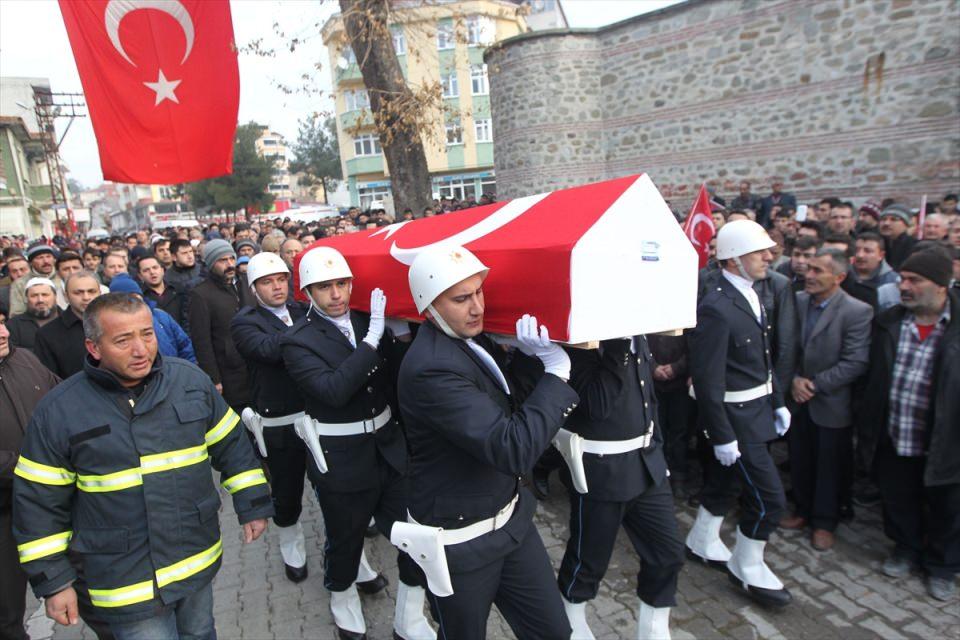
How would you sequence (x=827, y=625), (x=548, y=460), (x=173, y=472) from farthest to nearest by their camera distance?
(x=548, y=460)
(x=827, y=625)
(x=173, y=472)

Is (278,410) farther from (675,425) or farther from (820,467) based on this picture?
(820,467)

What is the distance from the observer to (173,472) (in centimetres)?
227

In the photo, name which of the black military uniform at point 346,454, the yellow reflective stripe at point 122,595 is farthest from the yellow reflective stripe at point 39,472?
the black military uniform at point 346,454

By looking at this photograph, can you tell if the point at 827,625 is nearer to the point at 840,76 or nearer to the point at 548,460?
the point at 548,460

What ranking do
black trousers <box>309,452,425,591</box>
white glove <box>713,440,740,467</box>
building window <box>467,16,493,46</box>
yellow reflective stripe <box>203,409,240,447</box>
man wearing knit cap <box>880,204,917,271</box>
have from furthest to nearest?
building window <box>467,16,493,46</box> → man wearing knit cap <box>880,204,917,271</box> → white glove <box>713,440,740,467</box> → black trousers <box>309,452,425,591</box> → yellow reflective stripe <box>203,409,240,447</box>

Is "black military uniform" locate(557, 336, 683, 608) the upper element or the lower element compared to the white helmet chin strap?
lower

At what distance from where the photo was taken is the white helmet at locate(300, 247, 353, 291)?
292 centimetres

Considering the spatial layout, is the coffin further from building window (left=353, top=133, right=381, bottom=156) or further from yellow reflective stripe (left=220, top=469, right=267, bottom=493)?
building window (left=353, top=133, right=381, bottom=156)

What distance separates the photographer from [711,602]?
3.31 meters

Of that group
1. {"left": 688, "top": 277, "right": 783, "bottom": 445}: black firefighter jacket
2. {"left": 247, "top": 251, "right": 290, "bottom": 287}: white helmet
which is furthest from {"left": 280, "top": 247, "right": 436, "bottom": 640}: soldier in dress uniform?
{"left": 688, "top": 277, "right": 783, "bottom": 445}: black firefighter jacket

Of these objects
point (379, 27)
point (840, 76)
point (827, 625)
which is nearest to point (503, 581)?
point (827, 625)

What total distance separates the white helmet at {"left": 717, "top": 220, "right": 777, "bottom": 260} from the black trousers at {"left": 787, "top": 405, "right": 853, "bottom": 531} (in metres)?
1.37

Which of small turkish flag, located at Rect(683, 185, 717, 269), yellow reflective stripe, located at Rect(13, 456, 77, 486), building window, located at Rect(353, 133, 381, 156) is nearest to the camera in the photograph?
yellow reflective stripe, located at Rect(13, 456, 77, 486)

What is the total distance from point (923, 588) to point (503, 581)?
2702 millimetres
